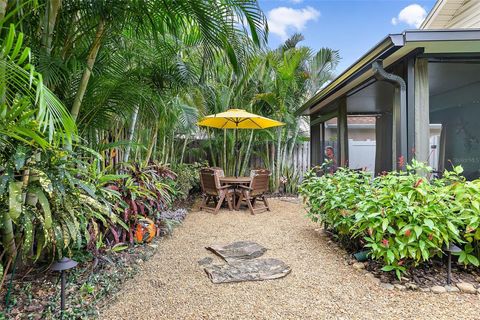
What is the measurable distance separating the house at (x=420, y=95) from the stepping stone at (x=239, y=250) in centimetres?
182

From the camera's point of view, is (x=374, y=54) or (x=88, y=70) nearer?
(x=88, y=70)

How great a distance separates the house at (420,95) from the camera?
10.8ft

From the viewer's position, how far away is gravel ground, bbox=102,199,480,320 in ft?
6.34

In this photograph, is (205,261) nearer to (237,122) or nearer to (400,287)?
(400,287)

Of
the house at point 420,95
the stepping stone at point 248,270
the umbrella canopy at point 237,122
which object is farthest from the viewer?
the umbrella canopy at point 237,122

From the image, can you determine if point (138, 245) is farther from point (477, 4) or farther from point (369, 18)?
point (369, 18)

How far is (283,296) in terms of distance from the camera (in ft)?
7.13

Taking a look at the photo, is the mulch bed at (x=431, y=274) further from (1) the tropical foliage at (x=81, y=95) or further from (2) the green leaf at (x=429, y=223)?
(1) the tropical foliage at (x=81, y=95)

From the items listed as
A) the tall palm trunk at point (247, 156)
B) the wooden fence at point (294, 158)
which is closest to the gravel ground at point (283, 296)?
the tall palm trunk at point (247, 156)

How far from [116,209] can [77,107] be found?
1.02 meters

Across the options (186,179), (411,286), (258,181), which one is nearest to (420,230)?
(411,286)

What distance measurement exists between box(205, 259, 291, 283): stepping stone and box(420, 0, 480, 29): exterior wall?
5.86 metres

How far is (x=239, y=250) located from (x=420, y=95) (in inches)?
109

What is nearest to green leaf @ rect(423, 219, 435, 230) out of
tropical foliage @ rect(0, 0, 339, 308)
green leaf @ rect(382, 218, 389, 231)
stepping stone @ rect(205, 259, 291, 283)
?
green leaf @ rect(382, 218, 389, 231)
